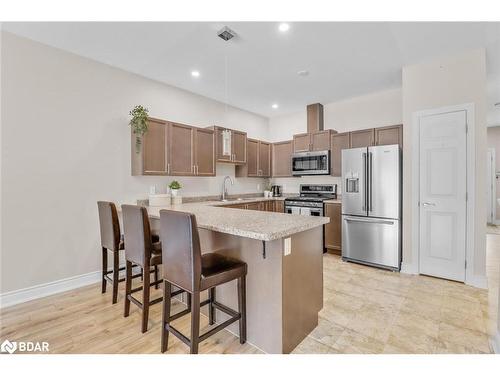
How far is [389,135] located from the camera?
3.98 meters

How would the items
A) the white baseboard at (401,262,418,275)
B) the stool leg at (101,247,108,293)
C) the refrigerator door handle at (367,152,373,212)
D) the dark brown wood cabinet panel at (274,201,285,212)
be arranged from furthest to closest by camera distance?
the dark brown wood cabinet panel at (274,201,285,212)
the refrigerator door handle at (367,152,373,212)
the white baseboard at (401,262,418,275)
the stool leg at (101,247,108,293)

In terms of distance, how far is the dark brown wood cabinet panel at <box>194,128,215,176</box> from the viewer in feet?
13.3

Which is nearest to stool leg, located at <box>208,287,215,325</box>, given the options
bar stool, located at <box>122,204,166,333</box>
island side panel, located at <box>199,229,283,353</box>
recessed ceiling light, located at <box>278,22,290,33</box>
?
island side panel, located at <box>199,229,283,353</box>

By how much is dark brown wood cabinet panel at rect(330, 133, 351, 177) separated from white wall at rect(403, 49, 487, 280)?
116 cm

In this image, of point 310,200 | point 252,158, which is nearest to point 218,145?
point 252,158

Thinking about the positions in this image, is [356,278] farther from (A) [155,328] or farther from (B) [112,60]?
(B) [112,60]

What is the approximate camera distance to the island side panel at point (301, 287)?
1.76 metres

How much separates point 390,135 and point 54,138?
469 centimetres

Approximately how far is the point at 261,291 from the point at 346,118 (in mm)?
4155

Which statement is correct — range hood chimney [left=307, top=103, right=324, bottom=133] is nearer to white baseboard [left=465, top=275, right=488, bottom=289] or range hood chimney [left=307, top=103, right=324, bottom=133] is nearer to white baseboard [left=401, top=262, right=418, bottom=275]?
white baseboard [left=401, top=262, right=418, bottom=275]

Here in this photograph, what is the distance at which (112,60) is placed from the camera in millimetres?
3213

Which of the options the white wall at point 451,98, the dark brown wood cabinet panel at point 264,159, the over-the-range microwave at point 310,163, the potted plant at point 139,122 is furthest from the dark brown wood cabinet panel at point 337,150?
the potted plant at point 139,122

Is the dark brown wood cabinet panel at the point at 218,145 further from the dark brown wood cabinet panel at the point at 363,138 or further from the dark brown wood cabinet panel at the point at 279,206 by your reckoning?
the dark brown wood cabinet panel at the point at 363,138
